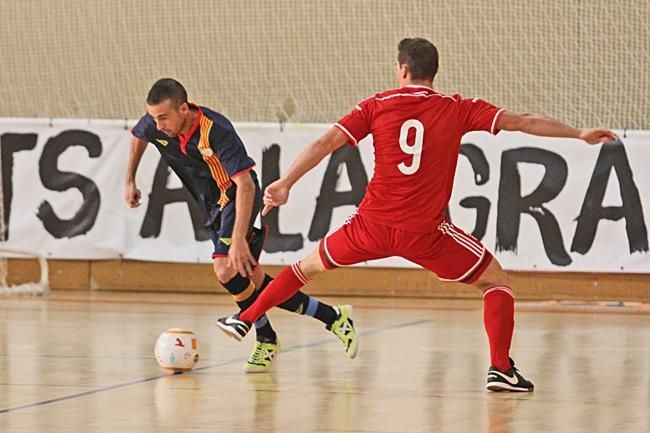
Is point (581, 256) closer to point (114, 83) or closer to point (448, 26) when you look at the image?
point (448, 26)

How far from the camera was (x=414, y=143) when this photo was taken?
6.18m

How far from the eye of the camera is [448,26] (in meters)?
13.0

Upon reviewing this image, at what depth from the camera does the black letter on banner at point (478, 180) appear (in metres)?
11.8

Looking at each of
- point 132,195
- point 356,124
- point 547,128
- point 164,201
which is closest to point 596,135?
point 547,128

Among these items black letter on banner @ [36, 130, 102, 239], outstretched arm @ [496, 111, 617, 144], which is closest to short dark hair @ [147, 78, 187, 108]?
outstretched arm @ [496, 111, 617, 144]

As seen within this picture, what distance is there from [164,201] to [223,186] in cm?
550

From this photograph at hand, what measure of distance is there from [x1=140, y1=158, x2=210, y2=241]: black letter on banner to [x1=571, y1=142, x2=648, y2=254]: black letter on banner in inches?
133

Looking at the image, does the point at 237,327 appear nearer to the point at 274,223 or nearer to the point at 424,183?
the point at 424,183

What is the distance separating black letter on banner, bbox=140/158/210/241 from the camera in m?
12.3

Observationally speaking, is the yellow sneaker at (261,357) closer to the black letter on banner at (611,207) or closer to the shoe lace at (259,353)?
the shoe lace at (259,353)

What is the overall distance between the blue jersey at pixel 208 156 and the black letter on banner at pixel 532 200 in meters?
5.10

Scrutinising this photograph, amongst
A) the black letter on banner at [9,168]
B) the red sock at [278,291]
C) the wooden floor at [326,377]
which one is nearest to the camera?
the wooden floor at [326,377]

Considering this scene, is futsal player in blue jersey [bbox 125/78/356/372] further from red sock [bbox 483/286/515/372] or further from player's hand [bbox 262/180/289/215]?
red sock [bbox 483/286/515/372]

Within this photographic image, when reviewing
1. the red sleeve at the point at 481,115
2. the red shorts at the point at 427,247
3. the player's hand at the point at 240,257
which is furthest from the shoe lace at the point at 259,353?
the red sleeve at the point at 481,115
